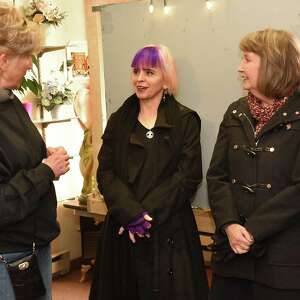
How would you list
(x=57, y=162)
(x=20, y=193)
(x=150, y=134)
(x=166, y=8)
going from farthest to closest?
1. (x=166, y=8)
2. (x=150, y=134)
3. (x=57, y=162)
4. (x=20, y=193)

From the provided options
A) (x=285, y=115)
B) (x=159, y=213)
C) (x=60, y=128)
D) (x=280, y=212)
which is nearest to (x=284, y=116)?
(x=285, y=115)

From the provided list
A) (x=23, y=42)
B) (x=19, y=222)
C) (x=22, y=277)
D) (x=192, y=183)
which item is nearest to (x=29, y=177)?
(x=19, y=222)

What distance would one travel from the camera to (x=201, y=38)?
7.33ft

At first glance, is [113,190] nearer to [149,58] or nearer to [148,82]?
[148,82]

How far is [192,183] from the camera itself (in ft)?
7.06

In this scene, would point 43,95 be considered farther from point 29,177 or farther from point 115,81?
point 29,177

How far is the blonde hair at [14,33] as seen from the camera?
1497 millimetres

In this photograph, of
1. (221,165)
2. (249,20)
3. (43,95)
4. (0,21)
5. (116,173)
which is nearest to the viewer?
(0,21)

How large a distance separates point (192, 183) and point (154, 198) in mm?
190

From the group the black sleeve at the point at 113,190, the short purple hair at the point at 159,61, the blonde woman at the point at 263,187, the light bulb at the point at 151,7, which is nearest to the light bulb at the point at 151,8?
the light bulb at the point at 151,7

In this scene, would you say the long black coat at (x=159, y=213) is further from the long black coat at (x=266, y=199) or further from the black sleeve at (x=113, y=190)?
the long black coat at (x=266, y=199)

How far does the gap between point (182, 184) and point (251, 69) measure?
634mm

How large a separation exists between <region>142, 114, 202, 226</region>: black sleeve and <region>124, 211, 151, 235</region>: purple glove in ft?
0.13

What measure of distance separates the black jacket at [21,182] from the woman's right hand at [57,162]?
2cm
